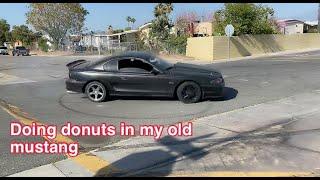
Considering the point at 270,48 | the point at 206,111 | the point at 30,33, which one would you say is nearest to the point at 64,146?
the point at 206,111

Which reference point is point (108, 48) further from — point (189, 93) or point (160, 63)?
point (189, 93)

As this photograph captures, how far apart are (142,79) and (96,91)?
130 cm

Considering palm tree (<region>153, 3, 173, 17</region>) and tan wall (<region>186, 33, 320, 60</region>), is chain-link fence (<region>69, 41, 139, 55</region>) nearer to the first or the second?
palm tree (<region>153, 3, 173, 17</region>)

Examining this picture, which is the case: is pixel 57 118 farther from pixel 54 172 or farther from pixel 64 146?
pixel 54 172

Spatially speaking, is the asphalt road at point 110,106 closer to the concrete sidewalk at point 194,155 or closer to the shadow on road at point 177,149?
the concrete sidewalk at point 194,155

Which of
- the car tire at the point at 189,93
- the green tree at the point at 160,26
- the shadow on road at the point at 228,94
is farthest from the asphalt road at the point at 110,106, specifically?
the green tree at the point at 160,26

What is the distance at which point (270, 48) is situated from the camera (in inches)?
1401

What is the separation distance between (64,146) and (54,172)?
1.13m

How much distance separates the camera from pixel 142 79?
34.2 feet

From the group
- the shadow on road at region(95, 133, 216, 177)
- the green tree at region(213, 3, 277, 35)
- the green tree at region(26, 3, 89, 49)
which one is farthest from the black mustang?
the green tree at region(26, 3, 89, 49)

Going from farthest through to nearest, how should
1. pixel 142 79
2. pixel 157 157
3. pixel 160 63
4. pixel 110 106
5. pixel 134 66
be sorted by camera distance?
pixel 160 63 < pixel 134 66 < pixel 142 79 < pixel 110 106 < pixel 157 157

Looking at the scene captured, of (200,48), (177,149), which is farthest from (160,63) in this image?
(200,48)

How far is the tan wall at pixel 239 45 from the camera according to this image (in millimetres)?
30078

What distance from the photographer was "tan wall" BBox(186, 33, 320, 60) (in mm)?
30078
